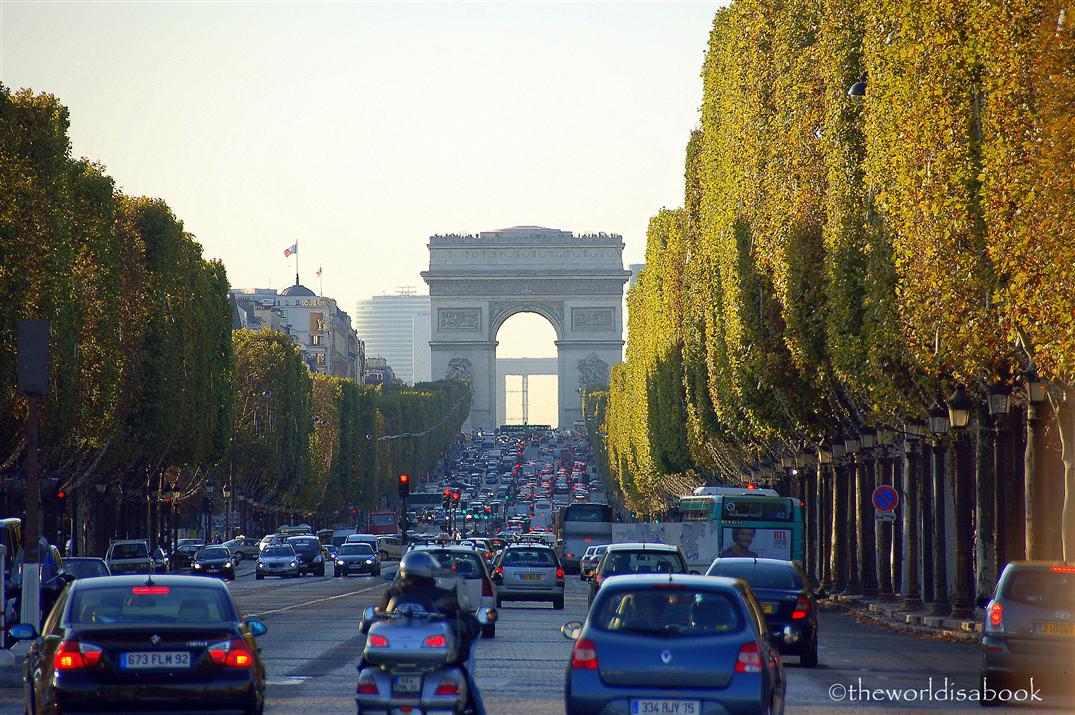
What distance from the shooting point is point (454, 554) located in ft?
106

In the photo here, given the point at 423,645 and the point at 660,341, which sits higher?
the point at 660,341

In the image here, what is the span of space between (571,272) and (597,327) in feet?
23.7

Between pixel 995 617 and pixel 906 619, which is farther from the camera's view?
pixel 906 619

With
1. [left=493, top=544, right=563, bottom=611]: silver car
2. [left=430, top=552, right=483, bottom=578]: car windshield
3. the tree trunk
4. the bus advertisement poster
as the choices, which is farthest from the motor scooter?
the bus advertisement poster

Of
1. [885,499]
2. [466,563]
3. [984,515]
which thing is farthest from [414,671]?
[885,499]

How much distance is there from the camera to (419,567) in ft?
51.0

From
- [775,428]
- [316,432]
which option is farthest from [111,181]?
[316,432]

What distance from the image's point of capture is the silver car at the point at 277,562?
7062 centimetres

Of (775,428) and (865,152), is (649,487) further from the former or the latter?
(865,152)

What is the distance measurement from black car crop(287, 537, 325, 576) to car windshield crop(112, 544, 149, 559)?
1739 cm

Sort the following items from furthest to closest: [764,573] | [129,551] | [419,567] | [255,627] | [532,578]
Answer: [129,551] < [532,578] < [764,573] < [255,627] < [419,567]

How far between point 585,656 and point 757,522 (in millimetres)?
37141

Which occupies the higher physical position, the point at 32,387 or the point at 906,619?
the point at 32,387

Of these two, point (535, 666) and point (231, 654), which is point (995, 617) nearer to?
point (535, 666)
